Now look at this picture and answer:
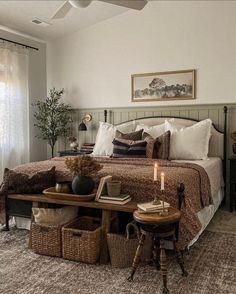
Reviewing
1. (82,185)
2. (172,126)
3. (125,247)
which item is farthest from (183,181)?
(172,126)

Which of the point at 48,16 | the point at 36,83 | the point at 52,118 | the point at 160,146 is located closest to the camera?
the point at 160,146

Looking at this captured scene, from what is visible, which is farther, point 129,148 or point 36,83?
point 36,83

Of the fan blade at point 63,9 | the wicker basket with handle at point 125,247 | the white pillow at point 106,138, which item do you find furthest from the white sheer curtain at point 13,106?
the wicker basket with handle at point 125,247

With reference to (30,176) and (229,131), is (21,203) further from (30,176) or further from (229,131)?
(229,131)

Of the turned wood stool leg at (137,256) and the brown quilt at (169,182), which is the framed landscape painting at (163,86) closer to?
the brown quilt at (169,182)

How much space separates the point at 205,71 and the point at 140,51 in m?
1.10

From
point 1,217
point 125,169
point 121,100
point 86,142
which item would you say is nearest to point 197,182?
point 125,169

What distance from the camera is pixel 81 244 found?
2668mm

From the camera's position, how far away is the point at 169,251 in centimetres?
289

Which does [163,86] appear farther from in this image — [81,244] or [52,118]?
[81,244]

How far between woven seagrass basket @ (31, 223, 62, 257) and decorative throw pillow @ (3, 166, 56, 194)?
43 cm

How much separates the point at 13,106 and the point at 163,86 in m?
2.41

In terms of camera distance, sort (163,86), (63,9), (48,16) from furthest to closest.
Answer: (163,86)
(48,16)
(63,9)

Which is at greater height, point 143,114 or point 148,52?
point 148,52
